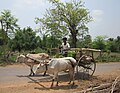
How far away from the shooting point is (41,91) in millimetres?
9648

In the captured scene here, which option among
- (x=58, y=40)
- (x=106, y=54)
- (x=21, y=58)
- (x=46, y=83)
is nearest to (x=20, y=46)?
(x=58, y=40)

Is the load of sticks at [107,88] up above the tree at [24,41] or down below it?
below

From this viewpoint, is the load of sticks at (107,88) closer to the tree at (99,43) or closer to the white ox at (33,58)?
the white ox at (33,58)

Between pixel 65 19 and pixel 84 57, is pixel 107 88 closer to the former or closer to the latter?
pixel 84 57

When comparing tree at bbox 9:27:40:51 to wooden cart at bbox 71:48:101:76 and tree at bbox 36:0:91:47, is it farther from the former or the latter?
wooden cart at bbox 71:48:101:76

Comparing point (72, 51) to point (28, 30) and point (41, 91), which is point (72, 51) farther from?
point (28, 30)

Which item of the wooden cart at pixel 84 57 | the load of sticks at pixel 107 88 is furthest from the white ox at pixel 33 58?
the load of sticks at pixel 107 88

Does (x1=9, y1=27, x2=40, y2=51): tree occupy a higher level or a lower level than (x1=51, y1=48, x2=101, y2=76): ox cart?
higher

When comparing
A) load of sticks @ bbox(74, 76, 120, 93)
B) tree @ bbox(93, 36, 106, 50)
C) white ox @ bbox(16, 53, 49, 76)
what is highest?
tree @ bbox(93, 36, 106, 50)

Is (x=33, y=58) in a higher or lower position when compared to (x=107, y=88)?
higher

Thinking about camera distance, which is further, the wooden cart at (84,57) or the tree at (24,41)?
the tree at (24,41)

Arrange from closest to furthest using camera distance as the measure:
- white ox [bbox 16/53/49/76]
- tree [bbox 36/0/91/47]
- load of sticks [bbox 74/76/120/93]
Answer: load of sticks [bbox 74/76/120/93] < white ox [bbox 16/53/49/76] < tree [bbox 36/0/91/47]

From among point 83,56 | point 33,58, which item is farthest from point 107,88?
point 33,58

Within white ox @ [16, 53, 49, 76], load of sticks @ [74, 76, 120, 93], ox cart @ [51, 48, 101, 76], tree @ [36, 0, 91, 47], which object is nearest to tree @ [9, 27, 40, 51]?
tree @ [36, 0, 91, 47]
